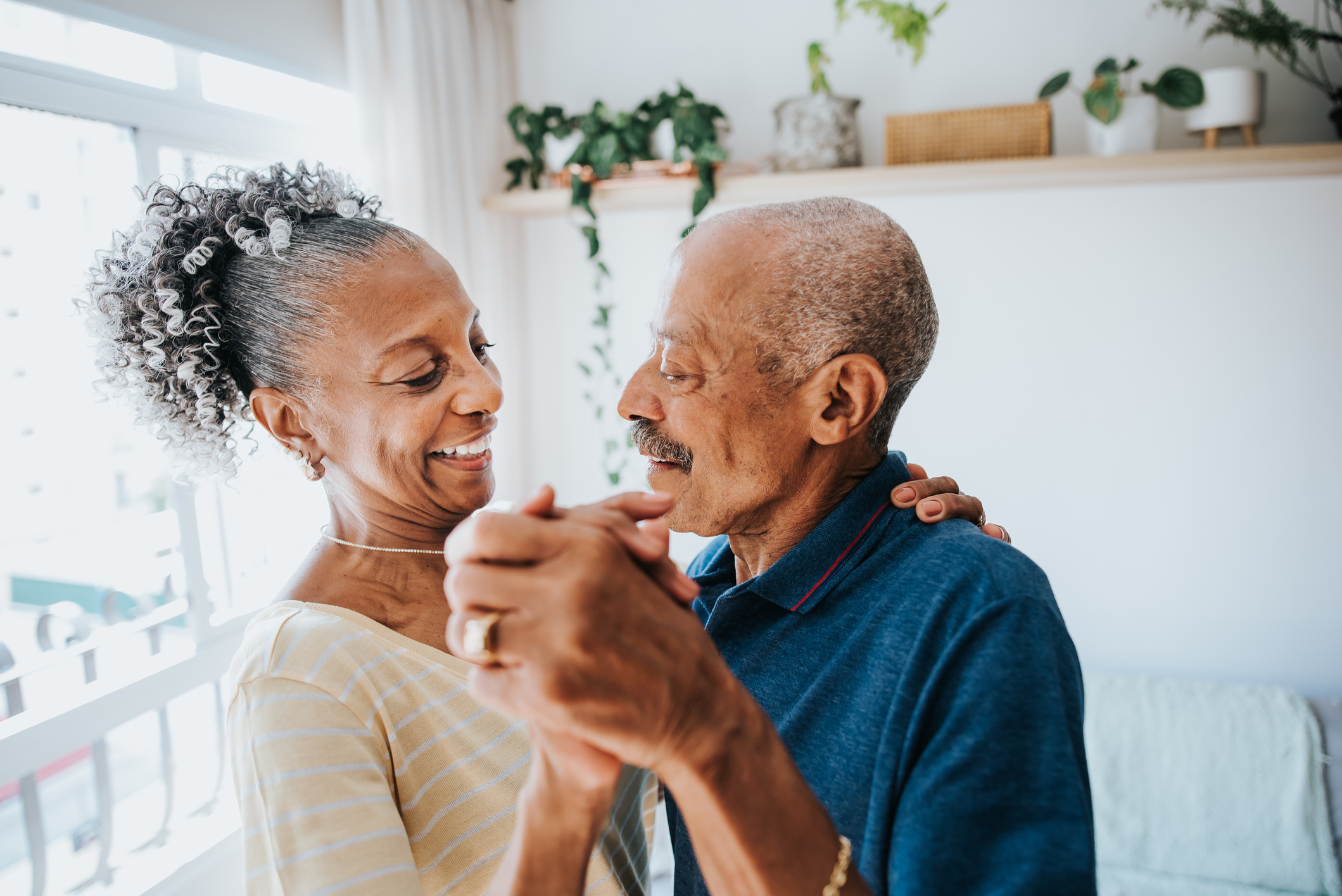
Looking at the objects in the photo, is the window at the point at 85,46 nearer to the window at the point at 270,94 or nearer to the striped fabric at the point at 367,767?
the window at the point at 270,94

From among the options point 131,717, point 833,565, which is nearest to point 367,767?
point 833,565

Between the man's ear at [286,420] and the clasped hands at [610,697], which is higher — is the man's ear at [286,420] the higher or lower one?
the higher one

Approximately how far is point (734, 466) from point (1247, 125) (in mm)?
2249

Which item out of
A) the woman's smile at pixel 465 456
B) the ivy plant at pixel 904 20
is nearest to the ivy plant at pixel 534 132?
the ivy plant at pixel 904 20

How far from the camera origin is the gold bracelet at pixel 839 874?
690mm

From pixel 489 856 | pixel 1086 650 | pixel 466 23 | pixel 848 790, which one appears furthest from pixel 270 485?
pixel 1086 650

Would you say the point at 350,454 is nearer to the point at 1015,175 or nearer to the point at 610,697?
the point at 610,697

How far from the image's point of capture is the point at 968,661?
809 mm

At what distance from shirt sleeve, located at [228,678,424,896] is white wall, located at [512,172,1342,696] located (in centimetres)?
247

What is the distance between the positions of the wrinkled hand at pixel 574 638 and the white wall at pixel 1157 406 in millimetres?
2514

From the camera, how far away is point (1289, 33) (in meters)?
2.30

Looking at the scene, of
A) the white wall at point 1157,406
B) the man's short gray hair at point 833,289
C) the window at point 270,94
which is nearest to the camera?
the man's short gray hair at point 833,289

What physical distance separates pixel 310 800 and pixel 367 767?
0.23 ft

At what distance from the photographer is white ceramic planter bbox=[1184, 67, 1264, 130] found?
2301 millimetres
